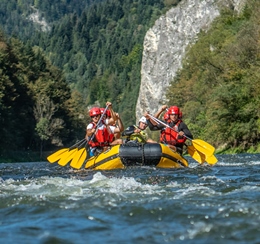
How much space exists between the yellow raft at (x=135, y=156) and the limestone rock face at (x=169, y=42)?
238 ft

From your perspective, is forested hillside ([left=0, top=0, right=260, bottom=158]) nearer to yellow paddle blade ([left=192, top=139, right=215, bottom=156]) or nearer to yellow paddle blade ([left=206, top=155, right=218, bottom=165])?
yellow paddle blade ([left=192, top=139, right=215, bottom=156])

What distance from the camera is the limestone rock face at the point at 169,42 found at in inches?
3766

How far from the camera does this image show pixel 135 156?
55.9ft

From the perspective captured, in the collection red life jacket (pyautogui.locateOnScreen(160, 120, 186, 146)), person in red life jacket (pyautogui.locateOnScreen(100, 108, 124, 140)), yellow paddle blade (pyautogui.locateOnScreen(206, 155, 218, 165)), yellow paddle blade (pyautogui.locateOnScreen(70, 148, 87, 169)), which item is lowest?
yellow paddle blade (pyautogui.locateOnScreen(206, 155, 218, 165))

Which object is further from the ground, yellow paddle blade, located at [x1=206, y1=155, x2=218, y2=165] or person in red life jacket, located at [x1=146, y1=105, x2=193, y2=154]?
person in red life jacket, located at [x1=146, y1=105, x2=193, y2=154]

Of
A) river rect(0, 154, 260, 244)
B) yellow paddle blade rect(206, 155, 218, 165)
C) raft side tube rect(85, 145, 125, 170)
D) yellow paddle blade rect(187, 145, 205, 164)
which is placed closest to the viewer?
river rect(0, 154, 260, 244)

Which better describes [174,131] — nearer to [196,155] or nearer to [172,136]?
[172,136]

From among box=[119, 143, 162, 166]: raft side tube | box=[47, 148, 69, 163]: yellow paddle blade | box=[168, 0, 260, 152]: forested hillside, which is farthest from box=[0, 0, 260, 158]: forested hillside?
box=[119, 143, 162, 166]: raft side tube

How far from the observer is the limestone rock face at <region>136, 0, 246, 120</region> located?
9564cm

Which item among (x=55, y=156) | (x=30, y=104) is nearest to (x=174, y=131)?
(x=55, y=156)

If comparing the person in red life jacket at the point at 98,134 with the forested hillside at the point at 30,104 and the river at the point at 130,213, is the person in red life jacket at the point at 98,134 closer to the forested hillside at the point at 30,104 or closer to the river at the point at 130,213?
the river at the point at 130,213

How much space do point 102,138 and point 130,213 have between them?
10.4 meters

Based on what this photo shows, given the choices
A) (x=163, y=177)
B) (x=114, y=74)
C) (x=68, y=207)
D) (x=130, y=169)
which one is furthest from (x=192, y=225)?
(x=114, y=74)

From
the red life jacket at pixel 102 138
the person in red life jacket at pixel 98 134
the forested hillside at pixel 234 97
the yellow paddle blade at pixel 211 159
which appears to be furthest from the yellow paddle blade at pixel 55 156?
the forested hillside at pixel 234 97
